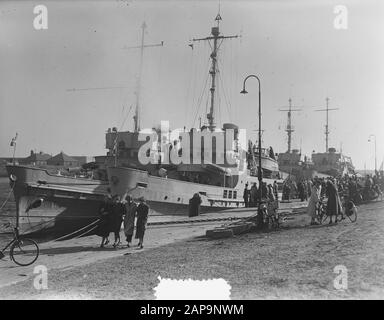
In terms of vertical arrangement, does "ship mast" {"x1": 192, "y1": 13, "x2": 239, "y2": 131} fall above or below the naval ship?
above

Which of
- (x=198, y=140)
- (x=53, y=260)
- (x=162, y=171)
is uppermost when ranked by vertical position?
(x=198, y=140)

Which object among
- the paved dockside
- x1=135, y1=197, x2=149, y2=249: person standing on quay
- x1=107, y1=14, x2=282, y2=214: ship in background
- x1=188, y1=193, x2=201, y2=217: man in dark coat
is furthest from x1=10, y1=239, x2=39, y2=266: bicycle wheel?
x1=188, y1=193, x2=201, y2=217: man in dark coat

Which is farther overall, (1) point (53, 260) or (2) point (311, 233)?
(2) point (311, 233)

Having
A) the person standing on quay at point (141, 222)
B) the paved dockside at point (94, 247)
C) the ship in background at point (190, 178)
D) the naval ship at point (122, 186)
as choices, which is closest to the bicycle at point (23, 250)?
the paved dockside at point (94, 247)

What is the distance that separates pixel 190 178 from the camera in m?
22.8

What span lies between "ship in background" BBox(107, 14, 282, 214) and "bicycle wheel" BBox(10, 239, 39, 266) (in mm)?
6772

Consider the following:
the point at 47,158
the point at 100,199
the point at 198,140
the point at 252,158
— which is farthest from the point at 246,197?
the point at 47,158

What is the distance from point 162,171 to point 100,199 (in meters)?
3.77

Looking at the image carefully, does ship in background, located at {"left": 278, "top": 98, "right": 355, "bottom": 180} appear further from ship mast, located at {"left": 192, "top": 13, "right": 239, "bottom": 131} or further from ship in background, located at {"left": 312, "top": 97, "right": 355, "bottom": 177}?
ship mast, located at {"left": 192, "top": 13, "right": 239, "bottom": 131}

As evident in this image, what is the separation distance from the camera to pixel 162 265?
28.5 ft

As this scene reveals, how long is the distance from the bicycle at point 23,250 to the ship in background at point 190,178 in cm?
679

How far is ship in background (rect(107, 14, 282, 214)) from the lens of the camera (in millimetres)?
17517

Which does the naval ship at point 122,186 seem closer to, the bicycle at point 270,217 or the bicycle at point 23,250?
the bicycle at point 23,250
